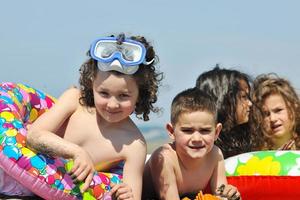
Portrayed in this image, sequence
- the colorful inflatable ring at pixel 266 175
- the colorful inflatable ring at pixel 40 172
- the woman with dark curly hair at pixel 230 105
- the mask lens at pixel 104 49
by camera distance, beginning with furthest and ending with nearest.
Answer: the woman with dark curly hair at pixel 230 105 → the colorful inflatable ring at pixel 266 175 → the mask lens at pixel 104 49 → the colorful inflatable ring at pixel 40 172

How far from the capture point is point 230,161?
13.5 feet

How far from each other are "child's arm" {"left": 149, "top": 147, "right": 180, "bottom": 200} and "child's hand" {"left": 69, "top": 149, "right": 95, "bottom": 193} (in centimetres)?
60

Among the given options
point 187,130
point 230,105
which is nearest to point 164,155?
point 187,130

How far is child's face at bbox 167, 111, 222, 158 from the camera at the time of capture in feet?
12.0

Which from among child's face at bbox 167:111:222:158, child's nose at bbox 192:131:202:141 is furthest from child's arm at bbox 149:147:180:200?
child's nose at bbox 192:131:202:141

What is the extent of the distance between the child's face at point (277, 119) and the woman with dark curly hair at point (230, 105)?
0.47 ft

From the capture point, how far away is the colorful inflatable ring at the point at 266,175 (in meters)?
3.95

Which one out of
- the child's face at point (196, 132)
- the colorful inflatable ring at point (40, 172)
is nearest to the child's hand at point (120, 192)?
the colorful inflatable ring at point (40, 172)

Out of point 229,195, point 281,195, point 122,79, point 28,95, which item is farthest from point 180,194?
point 28,95

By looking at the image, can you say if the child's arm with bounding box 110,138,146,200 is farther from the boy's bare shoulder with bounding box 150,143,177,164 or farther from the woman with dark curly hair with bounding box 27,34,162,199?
the boy's bare shoulder with bounding box 150,143,177,164

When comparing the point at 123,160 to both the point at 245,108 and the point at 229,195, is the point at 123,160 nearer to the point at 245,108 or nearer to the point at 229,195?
the point at 229,195

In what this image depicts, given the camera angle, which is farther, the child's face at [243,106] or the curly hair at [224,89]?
the child's face at [243,106]

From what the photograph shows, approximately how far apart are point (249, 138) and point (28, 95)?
5.38ft

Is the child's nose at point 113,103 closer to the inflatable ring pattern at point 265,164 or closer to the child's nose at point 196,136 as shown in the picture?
the child's nose at point 196,136
